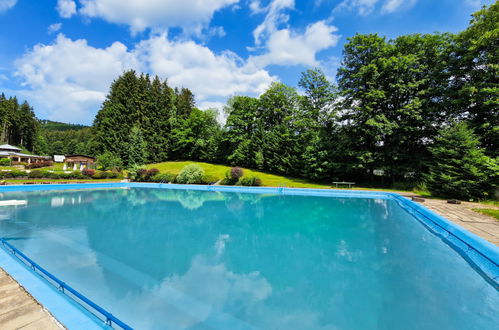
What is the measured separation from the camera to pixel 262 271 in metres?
4.68

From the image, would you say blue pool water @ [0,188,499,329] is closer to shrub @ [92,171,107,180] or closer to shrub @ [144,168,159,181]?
shrub @ [144,168,159,181]

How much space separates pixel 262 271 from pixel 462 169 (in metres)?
12.3

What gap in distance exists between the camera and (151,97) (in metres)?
33.2

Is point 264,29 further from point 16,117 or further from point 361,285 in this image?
point 16,117

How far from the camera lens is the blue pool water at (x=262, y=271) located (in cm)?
325

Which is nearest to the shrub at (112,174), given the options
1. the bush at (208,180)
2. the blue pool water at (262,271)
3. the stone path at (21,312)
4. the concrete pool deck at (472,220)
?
the bush at (208,180)

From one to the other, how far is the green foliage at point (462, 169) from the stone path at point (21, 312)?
15.0 metres

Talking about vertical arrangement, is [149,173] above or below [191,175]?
below

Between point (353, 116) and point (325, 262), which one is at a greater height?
point (353, 116)

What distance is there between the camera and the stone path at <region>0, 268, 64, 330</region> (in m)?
2.28

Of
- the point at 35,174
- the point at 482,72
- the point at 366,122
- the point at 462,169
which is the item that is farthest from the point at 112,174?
the point at 482,72

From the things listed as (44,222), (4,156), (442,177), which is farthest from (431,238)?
(4,156)

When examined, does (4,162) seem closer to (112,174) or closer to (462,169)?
(112,174)

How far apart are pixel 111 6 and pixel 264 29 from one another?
8043 mm
